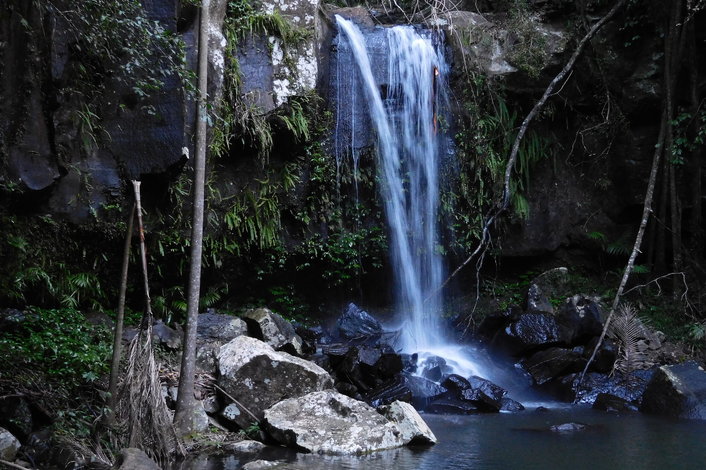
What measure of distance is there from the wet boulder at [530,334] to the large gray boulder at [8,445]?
7008 millimetres

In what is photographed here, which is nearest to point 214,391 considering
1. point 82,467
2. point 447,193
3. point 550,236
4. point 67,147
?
point 82,467

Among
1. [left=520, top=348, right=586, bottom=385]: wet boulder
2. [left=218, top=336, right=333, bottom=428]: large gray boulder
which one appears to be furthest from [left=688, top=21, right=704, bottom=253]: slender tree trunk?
[left=218, top=336, right=333, bottom=428]: large gray boulder

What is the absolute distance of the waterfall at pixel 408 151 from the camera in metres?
11.5

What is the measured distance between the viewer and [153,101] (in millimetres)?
8156

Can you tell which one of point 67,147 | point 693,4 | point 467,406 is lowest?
point 467,406

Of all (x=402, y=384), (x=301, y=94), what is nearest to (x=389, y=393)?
(x=402, y=384)

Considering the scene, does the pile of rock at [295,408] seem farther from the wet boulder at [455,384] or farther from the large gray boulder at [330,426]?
the wet boulder at [455,384]

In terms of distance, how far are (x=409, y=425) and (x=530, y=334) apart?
4165 mm

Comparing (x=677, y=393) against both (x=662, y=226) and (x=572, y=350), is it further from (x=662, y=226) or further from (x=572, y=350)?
(x=662, y=226)

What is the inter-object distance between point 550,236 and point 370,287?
12.0 feet

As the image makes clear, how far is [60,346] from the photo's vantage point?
626cm

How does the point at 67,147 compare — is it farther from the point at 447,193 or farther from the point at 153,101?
the point at 447,193

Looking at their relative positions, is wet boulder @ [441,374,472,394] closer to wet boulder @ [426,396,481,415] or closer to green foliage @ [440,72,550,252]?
wet boulder @ [426,396,481,415]

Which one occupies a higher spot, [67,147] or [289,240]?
[67,147]
